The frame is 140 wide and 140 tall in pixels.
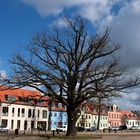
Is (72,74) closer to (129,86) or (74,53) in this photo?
(74,53)

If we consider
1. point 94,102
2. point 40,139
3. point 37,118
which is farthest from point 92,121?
point 40,139

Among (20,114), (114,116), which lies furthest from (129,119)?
(20,114)

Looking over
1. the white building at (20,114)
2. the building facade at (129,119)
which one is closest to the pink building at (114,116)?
the building facade at (129,119)

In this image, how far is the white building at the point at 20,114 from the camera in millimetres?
91250

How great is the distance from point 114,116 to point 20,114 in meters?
70.4

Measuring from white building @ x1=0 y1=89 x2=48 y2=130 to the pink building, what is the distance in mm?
55291

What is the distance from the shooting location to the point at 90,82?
4953cm

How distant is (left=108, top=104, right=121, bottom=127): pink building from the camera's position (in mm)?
154375

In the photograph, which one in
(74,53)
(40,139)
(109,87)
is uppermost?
(74,53)

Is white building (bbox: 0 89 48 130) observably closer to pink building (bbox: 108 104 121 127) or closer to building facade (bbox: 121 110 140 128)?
pink building (bbox: 108 104 121 127)

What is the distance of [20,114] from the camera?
9556cm

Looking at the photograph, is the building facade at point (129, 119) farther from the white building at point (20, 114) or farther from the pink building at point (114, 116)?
the white building at point (20, 114)

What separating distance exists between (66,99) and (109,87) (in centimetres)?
599

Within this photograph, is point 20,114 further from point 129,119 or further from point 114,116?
point 129,119
